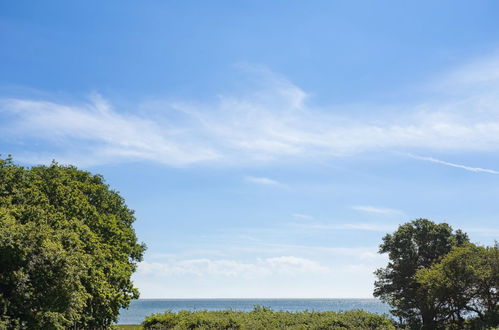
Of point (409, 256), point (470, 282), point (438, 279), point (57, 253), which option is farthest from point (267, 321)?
point (409, 256)

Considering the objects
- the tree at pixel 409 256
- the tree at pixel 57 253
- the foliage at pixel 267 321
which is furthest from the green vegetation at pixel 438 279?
the tree at pixel 57 253

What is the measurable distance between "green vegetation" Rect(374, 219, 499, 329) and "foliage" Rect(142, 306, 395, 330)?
1346cm

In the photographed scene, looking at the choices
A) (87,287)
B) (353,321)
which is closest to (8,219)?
(87,287)

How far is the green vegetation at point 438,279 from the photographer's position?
38.0 metres

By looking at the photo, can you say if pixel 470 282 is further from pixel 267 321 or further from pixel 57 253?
pixel 57 253

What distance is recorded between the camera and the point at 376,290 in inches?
1986

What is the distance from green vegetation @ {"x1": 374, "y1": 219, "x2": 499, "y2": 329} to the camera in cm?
3797

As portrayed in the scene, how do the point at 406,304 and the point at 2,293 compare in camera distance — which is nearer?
the point at 2,293

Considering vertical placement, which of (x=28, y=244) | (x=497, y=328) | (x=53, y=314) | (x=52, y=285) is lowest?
(x=497, y=328)

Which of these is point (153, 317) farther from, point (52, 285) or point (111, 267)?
point (52, 285)

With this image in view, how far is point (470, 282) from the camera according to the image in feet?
124

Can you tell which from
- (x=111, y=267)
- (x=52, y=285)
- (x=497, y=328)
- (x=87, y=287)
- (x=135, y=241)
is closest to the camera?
(x=52, y=285)

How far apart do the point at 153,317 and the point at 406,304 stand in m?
29.0

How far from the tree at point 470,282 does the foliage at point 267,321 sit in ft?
42.9
